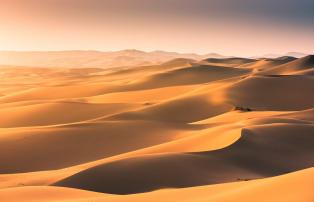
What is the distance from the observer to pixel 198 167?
11414 millimetres

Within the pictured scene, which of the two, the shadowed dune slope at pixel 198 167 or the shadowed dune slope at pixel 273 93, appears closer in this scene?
the shadowed dune slope at pixel 198 167

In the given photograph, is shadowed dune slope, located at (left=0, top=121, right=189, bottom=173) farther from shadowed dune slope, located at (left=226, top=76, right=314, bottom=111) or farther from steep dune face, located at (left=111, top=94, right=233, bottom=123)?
shadowed dune slope, located at (left=226, top=76, right=314, bottom=111)

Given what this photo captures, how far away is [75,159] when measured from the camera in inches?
642

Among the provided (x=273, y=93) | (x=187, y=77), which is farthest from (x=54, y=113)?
(x=187, y=77)

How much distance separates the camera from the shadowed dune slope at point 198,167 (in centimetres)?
1034

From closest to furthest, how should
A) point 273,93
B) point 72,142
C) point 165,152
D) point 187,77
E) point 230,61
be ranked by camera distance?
point 165,152 < point 72,142 < point 273,93 < point 187,77 < point 230,61

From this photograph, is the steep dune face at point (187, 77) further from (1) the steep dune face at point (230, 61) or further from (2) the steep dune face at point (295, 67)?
(1) the steep dune face at point (230, 61)

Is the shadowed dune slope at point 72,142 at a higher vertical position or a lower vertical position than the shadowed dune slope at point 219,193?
lower

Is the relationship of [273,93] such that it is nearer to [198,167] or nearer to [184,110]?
[184,110]

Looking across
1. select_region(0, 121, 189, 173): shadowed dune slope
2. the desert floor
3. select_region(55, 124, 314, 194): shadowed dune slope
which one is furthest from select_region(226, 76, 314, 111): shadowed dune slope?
select_region(55, 124, 314, 194): shadowed dune slope

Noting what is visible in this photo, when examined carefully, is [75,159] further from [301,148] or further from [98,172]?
[301,148]

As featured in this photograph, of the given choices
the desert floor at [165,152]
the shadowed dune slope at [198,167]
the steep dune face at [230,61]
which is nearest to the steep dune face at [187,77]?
the desert floor at [165,152]

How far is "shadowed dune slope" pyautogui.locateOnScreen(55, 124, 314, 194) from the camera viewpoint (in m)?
10.3

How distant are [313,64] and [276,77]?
76.3 ft
